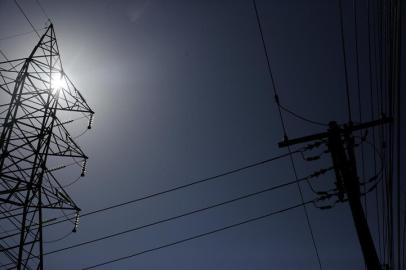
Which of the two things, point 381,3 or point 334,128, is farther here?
point 334,128

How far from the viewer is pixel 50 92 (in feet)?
35.1

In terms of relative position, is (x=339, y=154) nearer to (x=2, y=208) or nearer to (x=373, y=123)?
(x=373, y=123)

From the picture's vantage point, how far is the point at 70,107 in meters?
11.8

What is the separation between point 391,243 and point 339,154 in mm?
3596

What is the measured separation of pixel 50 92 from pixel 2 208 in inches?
161

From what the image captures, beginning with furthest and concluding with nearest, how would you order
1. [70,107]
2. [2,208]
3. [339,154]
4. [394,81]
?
[70,107], [2,208], [339,154], [394,81]

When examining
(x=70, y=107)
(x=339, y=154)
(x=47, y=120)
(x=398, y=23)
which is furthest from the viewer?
(x=70, y=107)

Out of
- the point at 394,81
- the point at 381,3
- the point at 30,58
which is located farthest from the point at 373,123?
the point at 30,58

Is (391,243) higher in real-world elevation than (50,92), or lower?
lower

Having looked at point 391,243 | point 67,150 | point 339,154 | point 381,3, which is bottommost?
point 391,243

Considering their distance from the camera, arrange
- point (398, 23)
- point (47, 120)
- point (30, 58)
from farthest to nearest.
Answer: point (30, 58)
point (47, 120)
point (398, 23)

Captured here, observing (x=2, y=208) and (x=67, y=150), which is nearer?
(x=2, y=208)

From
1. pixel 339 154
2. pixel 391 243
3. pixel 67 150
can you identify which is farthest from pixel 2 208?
pixel 391 243

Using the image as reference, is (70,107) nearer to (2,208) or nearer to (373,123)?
(2,208)
